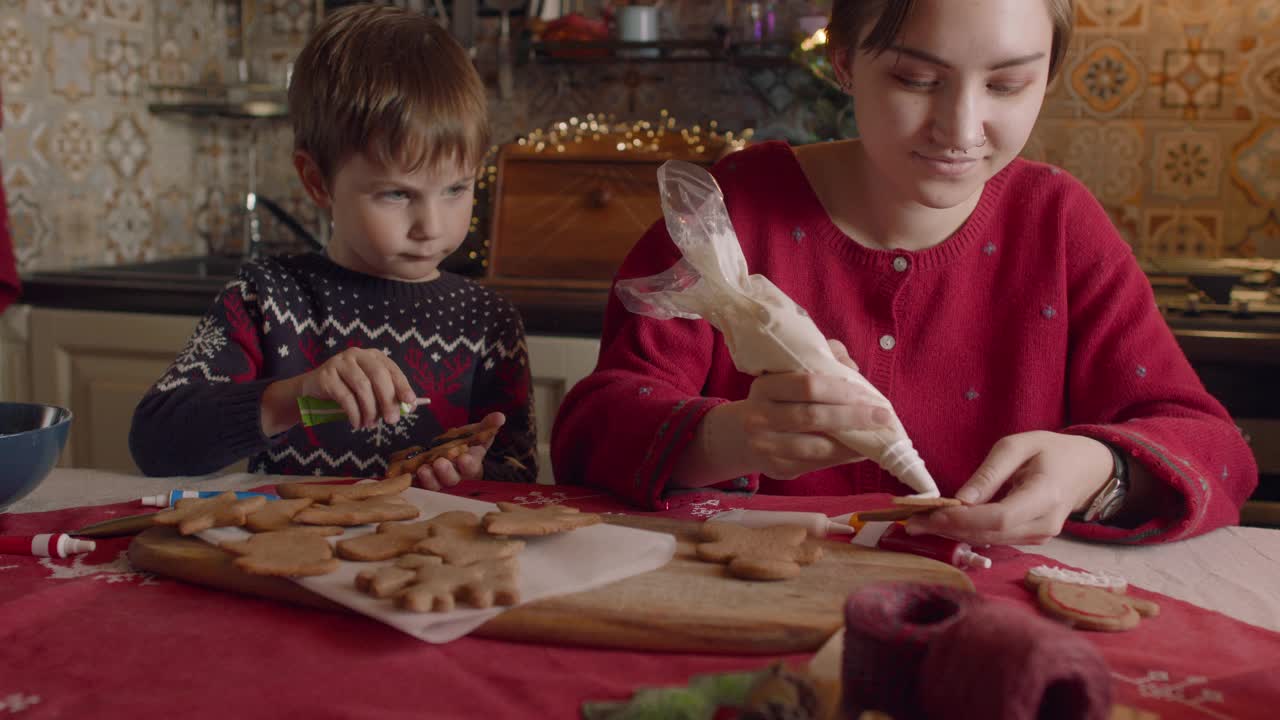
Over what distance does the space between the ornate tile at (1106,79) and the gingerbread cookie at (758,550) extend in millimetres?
1822

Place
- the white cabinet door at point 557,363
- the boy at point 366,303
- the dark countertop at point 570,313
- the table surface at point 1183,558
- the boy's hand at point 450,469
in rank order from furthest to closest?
the white cabinet door at point 557,363 → the dark countertop at point 570,313 → the boy at point 366,303 → the boy's hand at point 450,469 → the table surface at point 1183,558

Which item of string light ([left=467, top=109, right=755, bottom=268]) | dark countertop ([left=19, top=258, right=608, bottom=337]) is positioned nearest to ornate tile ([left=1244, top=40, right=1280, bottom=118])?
string light ([left=467, top=109, right=755, bottom=268])

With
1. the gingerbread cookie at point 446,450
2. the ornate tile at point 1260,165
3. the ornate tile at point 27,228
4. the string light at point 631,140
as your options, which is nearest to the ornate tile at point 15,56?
the ornate tile at point 27,228

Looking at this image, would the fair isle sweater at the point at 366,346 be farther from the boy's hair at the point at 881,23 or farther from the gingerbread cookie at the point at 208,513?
the boy's hair at the point at 881,23

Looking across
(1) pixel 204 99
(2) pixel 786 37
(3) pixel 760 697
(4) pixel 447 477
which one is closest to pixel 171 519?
(4) pixel 447 477

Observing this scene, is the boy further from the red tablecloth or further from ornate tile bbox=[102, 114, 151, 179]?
ornate tile bbox=[102, 114, 151, 179]

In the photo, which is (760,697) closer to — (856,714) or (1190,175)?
(856,714)

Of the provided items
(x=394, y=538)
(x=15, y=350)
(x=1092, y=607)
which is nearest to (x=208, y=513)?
(x=394, y=538)

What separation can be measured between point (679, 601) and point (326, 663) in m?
0.22

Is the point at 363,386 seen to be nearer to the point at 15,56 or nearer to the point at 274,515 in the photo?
the point at 274,515

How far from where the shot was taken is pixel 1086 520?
0.94 meters

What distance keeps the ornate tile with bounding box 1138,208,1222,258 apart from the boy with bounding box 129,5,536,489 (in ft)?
4.96

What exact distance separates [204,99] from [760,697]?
2450 millimetres

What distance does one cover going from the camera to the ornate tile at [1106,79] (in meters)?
2.28
